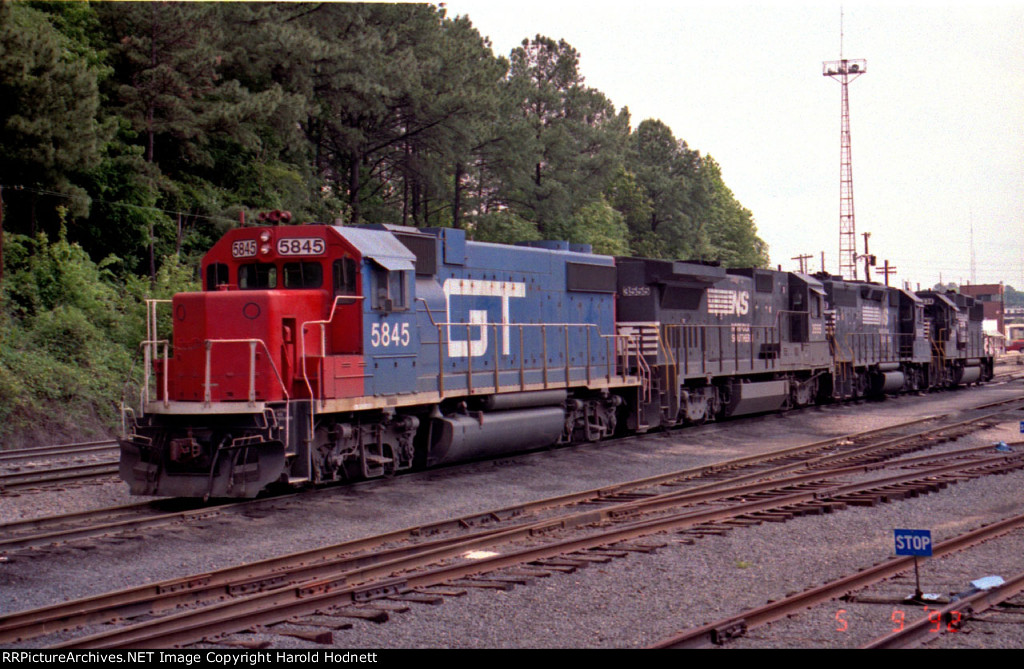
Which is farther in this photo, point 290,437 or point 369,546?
point 290,437

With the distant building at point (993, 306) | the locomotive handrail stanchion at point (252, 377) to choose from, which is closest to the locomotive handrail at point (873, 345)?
the locomotive handrail stanchion at point (252, 377)

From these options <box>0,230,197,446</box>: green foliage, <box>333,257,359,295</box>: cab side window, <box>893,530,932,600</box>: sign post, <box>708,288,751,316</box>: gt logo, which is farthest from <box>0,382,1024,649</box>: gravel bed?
<box>0,230,197,446</box>: green foliage

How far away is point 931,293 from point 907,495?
81.9 ft

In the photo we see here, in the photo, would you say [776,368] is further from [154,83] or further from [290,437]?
[154,83]

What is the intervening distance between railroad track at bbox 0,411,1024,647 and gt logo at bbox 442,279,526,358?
10.6 feet

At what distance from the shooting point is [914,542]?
257 inches

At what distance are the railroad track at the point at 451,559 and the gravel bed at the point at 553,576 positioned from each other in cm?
36

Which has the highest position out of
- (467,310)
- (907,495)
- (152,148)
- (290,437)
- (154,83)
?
(154,83)

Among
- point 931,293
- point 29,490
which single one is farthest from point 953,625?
point 931,293

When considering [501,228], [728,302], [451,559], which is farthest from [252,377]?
[501,228]

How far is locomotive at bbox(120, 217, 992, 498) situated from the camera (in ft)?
33.9

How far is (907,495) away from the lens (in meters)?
11.0

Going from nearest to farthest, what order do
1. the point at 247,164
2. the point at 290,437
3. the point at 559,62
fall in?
the point at 290,437 → the point at 247,164 → the point at 559,62

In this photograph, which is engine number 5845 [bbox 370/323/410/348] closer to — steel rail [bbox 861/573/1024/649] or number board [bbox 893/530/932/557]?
number board [bbox 893/530/932/557]
